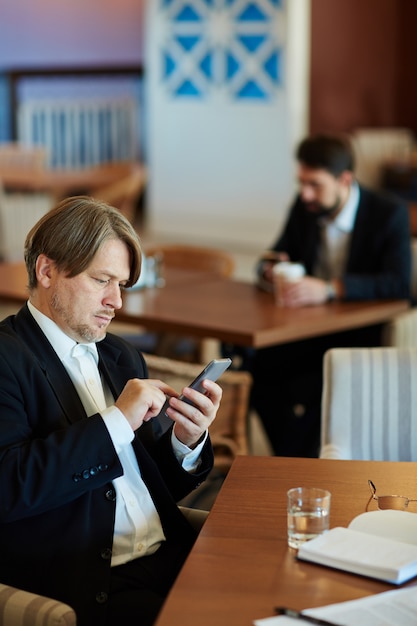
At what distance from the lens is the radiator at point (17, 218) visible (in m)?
7.33

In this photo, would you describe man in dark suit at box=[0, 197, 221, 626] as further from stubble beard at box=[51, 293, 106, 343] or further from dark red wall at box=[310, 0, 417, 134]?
dark red wall at box=[310, 0, 417, 134]

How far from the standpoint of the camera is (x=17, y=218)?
24.6 feet

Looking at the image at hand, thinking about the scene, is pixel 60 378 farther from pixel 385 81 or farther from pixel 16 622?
pixel 385 81

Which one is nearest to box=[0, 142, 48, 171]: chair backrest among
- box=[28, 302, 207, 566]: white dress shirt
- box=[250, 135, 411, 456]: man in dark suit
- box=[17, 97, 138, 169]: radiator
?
box=[17, 97, 138, 169]: radiator

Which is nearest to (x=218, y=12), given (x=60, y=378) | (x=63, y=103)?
(x=63, y=103)

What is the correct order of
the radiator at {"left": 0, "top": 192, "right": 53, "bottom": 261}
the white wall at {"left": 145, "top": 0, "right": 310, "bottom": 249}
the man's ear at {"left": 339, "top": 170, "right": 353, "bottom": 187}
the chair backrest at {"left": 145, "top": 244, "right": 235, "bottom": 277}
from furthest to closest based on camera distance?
1. the white wall at {"left": 145, "top": 0, "right": 310, "bottom": 249}
2. the radiator at {"left": 0, "top": 192, "right": 53, "bottom": 261}
3. the chair backrest at {"left": 145, "top": 244, "right": 235, "bottom": 277}
4. the man's ear at {"left": 339, "top": 170, "right": 353, "bottom": 187}

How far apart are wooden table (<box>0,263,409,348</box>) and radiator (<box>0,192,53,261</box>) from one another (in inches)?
118

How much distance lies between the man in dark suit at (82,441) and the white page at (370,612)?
19.9 inches

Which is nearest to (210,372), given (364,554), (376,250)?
(364,554)

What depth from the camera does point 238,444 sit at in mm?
3494

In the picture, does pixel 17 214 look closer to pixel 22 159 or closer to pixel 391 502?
pixel 22 159

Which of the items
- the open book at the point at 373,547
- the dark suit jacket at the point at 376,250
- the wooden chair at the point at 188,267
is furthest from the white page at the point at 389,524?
the wooden chair at the point at 188,267

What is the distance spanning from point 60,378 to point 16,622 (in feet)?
1.56

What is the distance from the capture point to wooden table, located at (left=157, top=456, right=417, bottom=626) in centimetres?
162
